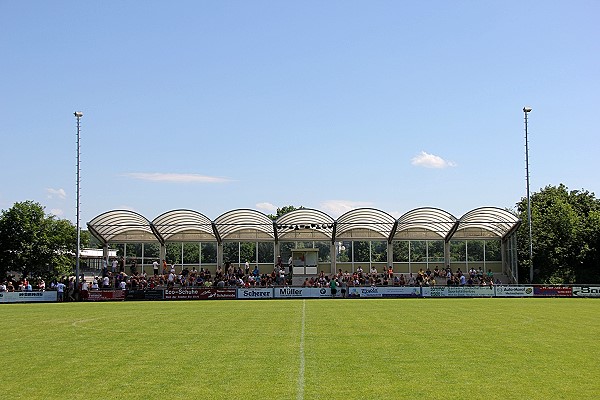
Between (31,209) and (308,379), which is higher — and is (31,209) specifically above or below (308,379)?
above

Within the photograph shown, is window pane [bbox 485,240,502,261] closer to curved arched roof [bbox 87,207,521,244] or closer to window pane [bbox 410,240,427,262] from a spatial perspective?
curved arched roof [bbox 87,207,521,244]

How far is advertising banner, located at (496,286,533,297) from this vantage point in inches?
1711

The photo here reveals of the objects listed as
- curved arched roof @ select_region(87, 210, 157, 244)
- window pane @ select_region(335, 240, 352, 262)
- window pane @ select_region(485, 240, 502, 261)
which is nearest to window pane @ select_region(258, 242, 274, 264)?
window pane @ select_region(335, 240, 352, 262)

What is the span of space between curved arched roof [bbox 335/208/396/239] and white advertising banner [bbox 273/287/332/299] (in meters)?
7.44

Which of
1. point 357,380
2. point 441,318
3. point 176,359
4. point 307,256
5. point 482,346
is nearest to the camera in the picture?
point 357,380

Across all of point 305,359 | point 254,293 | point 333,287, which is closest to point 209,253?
point 254,293

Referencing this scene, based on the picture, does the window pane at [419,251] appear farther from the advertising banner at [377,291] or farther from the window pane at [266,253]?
the window pane at [266,253]

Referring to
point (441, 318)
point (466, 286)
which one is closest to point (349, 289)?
point (466, 286)

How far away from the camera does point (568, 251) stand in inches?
2159

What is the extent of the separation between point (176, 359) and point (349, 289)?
103 ft

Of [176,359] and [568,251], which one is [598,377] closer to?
[176,359]

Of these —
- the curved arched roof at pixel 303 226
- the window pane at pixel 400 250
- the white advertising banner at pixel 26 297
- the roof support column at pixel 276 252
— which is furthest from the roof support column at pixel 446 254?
the white advertising banner at pixel 26 297

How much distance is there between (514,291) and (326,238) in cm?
1538

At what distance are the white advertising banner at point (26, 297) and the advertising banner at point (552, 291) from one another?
3114cm
